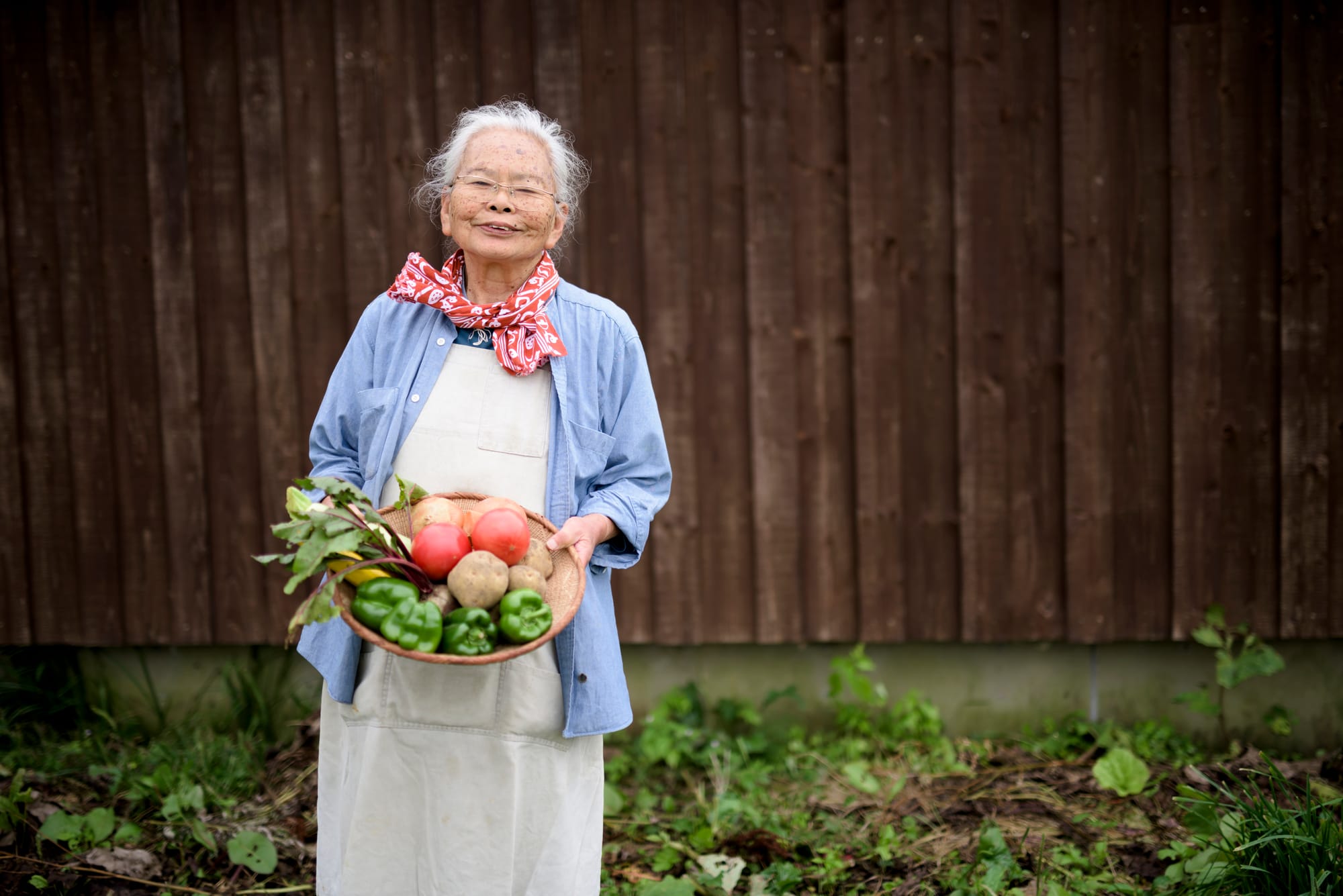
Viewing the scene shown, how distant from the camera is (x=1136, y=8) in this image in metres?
4.09

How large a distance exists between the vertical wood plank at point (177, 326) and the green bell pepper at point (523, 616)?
2695 millimetres

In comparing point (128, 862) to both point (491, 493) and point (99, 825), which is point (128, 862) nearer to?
point (99, 825)

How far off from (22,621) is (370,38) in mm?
2911

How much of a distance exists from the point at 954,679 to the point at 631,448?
250 centimetres

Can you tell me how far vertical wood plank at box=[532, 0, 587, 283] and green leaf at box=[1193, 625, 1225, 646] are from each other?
3026mm

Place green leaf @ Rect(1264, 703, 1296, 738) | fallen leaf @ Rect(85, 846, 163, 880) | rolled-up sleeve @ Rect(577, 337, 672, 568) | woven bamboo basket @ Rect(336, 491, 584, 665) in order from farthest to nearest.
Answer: green leaf @ Rect(1264, 703, 1296, 738), fallen leaf @ Rect(85, 846, 163, 880), rolled-up sleeve @ Rect(577, 337, 672, 568), woven bamboo basket @ Rect(336, 491, 584, 665)

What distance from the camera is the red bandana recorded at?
252 cm

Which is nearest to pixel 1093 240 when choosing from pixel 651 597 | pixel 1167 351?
pixel 1167 351

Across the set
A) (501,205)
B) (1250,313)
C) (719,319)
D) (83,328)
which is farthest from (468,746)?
(1250,313)

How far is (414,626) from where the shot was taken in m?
2.15

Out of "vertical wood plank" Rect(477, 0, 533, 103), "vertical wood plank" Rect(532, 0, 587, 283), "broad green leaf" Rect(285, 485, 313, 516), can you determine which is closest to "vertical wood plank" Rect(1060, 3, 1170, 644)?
"vertical wood plank" Rect(532, 0, 587, 283)

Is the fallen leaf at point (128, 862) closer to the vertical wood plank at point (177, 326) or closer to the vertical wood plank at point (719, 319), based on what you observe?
the vertical wood plank at point (177, 326)

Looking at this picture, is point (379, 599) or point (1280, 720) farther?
point (1280, 720)

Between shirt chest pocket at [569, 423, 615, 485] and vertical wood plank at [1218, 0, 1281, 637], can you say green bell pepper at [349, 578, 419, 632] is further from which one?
vertical wood plank at [1218, 0, 1281, 637]
